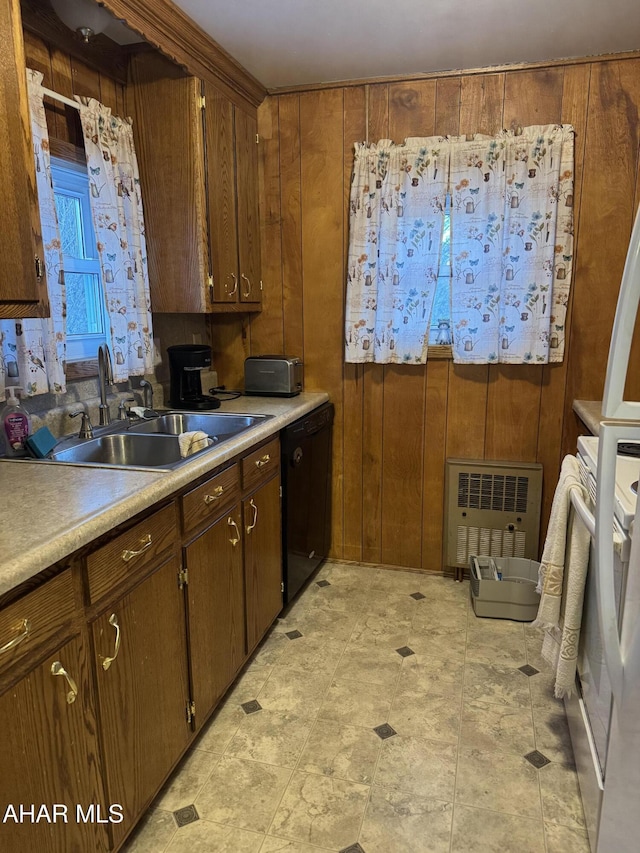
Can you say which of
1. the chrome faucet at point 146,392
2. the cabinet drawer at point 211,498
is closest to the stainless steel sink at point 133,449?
the cabinet drawer at point 211,498

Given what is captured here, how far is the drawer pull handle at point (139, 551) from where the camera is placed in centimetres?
146

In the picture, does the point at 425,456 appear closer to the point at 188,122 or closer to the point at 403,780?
the point at 403,780

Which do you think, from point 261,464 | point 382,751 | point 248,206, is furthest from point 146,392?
point 382,751

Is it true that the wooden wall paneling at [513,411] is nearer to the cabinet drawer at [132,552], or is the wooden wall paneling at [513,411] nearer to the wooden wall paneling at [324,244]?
the wooden wall paneling at [324,244]

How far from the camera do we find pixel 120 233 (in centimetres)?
237

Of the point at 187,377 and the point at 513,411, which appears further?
the point at 513,411

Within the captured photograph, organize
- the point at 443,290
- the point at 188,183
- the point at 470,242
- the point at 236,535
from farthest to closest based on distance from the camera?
the point at 443,290, the point at 470,242, the point at 188,183, the point at 236,535

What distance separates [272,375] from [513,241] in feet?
4.38

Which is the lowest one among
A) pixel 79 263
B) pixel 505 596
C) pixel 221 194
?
pixel 505 596

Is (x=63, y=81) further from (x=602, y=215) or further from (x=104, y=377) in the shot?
(x=602, y=215)

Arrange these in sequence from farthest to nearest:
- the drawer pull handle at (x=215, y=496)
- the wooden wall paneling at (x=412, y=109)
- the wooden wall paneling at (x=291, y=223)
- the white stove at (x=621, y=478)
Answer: the wooden wall paneling at (x=291, y=223), the wooden wall paneling at (x=412, y=109), the drawer pull handle at (x=215, y=496), the white stove at (x=621, y=478)

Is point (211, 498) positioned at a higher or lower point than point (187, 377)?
lower

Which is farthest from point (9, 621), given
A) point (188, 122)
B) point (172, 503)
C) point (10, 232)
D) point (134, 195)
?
point (188, 122)

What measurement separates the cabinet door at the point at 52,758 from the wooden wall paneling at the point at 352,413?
2074 millimetres
